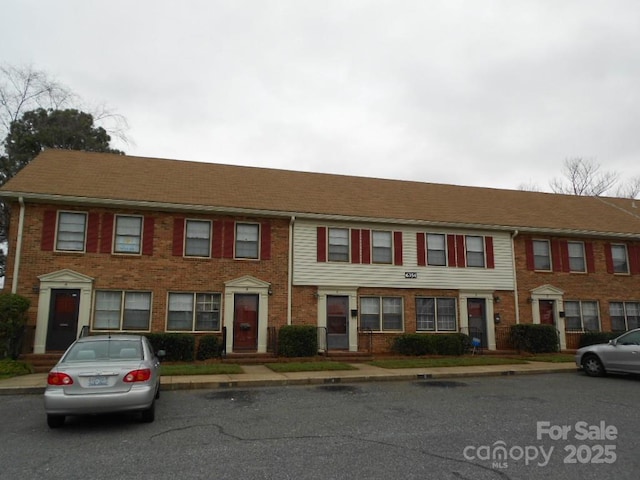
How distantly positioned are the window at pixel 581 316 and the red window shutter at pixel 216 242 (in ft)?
47.6

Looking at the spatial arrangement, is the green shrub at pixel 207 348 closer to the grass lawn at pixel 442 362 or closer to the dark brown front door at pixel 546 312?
the grass lawn at pixel 442 362

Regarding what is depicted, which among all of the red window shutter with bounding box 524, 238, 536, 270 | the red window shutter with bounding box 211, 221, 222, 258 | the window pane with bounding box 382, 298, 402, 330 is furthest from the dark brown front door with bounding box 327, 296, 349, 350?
the red window shutter with bounding box 524, 238, 536, 270

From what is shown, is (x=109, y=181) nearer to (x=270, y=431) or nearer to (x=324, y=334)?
(x=324, y=334)

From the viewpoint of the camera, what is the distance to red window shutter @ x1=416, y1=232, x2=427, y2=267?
19531mm

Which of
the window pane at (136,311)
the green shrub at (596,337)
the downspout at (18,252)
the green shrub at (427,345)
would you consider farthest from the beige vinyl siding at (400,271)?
the downspout at (18,252)

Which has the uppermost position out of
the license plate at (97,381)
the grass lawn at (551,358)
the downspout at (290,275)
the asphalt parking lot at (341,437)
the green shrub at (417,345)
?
the downspout at (290,275)

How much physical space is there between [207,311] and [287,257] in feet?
11.2

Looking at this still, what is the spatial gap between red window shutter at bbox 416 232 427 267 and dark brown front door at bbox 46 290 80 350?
40.3ft

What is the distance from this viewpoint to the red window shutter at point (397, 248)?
19219 millimetres

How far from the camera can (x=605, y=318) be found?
21203 millimetres

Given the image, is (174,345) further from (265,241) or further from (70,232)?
(70,232)

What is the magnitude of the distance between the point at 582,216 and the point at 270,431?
68.7 ft

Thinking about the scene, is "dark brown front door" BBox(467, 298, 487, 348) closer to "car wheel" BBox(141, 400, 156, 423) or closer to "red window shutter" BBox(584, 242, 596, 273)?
"red window shutter" BBox(584, 242, 596, 273)

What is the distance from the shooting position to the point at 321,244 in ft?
61.0
